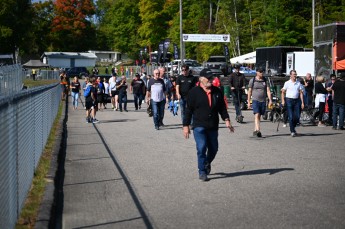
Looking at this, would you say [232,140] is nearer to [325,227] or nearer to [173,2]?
[325,227]

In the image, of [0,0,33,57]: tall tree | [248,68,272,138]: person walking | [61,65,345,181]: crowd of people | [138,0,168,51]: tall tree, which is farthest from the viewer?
[138,0,168,51]: tall tree

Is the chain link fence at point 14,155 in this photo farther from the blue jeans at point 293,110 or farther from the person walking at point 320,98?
the person walking at point 320,98

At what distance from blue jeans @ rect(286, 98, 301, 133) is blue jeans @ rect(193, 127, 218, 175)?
7987 millimetres

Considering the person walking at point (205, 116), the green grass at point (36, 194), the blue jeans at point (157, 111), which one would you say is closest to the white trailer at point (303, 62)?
the blue jeans at point (157, 111)

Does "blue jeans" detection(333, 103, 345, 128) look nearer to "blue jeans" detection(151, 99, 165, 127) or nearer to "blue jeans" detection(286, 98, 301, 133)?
"blue jeans" detection(286, 98, 301, 133)

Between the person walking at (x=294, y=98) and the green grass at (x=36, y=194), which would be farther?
the person walking at (x=294, y=98)

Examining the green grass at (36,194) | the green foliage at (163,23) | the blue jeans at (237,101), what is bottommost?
the green grass at (36,194)

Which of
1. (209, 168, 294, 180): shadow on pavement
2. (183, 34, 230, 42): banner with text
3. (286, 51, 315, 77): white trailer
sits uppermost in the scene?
(183, 34, 230, 42): banner with text

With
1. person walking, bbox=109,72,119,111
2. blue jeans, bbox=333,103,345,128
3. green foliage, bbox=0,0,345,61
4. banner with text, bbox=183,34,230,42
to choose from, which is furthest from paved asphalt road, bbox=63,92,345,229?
green foliage, bbox=0,0,345,61

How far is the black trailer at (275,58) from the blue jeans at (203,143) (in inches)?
1309

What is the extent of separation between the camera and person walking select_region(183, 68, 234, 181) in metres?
11.5

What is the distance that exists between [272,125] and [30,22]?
7526 centimetres

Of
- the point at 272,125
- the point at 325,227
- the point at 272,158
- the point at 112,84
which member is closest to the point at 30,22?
the point at 112,84

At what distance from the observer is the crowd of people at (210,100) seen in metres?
11.6
